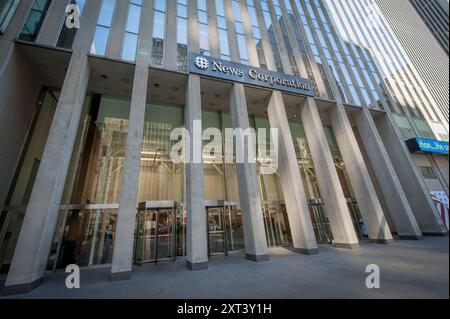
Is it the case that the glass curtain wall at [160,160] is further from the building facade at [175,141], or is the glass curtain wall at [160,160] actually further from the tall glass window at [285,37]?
the tall glass window at [285,37]

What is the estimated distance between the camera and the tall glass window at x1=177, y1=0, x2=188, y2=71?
Result: 10.6 m

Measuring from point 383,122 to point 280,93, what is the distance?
10547mm

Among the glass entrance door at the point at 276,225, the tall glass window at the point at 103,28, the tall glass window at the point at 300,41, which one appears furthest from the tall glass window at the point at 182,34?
the glass entrance door at the point at 276,225

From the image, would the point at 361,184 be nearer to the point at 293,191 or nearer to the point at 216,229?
the point at 293,191

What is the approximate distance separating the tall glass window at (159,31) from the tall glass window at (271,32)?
7674mm

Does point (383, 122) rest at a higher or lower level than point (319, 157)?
higher

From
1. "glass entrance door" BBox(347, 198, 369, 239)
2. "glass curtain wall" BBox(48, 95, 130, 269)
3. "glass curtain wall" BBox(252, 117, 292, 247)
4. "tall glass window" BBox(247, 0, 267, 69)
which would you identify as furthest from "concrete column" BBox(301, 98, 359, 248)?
"glass curtain wall" BBox(48, 95, 130, 269)

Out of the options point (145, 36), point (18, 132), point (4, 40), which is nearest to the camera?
point (4, 40)

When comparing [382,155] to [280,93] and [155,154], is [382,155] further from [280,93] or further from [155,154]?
[155,154]

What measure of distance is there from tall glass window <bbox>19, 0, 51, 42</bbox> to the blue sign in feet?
82.2

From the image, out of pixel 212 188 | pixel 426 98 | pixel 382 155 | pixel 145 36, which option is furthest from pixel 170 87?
pixel 426 98

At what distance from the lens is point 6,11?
7938 mm

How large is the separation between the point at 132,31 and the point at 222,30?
5.67 metres
